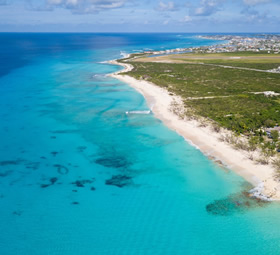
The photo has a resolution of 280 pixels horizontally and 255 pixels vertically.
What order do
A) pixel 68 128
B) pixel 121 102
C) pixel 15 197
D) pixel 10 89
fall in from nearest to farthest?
pixel 15 197 → pixel 68 128 → pixel 121 102 → pixel 10 89

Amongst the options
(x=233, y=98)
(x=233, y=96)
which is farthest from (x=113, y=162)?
(x=233, y=96)

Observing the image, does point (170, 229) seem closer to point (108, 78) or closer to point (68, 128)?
point (68, 128)

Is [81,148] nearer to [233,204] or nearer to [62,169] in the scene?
[62,169]

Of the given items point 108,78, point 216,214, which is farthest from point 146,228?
point 108,78

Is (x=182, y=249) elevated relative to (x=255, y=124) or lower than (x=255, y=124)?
lower

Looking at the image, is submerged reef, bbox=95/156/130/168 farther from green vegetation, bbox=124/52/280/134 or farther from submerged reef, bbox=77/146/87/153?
green vegetation, bbox=124/52/280/134

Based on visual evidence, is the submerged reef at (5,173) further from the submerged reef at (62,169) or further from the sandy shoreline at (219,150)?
the sandy shoreline at (219,150)

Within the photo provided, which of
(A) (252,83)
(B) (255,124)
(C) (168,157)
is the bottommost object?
(C) (168,157)

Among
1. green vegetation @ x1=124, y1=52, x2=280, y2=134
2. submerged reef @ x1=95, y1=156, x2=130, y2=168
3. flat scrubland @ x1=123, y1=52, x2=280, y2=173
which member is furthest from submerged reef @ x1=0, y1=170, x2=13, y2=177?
green vegetation @ x1=124, y1=52, x2=280, y2=134
